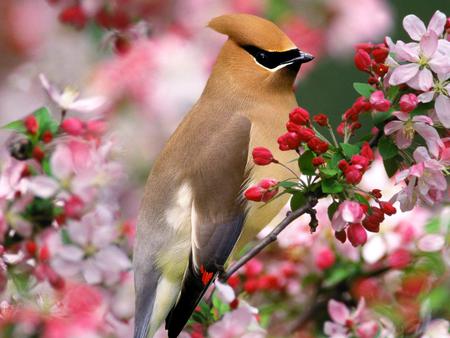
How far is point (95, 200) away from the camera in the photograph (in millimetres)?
2076

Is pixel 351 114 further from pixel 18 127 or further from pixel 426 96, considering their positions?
pixel 18 127

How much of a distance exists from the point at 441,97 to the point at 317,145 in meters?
0.19

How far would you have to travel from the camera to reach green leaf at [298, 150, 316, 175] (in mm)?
1663

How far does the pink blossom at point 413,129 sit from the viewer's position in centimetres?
164

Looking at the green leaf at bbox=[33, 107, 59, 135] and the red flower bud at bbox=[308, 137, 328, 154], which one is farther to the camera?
the green leaf at bbox=[33, 107, 59, 135]

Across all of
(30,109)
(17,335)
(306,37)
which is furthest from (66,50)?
(17,335)

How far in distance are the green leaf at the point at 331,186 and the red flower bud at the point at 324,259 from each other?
63 cm

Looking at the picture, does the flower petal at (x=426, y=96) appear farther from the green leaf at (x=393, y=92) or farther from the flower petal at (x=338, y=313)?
the flower petal at (x=338, y=313)

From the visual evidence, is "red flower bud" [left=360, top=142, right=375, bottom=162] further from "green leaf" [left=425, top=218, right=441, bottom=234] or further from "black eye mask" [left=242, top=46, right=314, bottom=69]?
"green leaf" [left=425, top=218, right=441, bottom=234]

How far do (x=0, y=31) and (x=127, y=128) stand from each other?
2.34 feet

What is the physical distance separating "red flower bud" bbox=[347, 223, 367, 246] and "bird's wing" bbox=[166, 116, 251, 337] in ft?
0.98

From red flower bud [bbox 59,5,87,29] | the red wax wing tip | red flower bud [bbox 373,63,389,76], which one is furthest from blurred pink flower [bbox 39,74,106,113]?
red flower bud [bbox 59,5,87,29]

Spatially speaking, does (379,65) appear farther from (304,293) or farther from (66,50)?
(66,50)

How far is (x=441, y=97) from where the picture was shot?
1.63 metres
